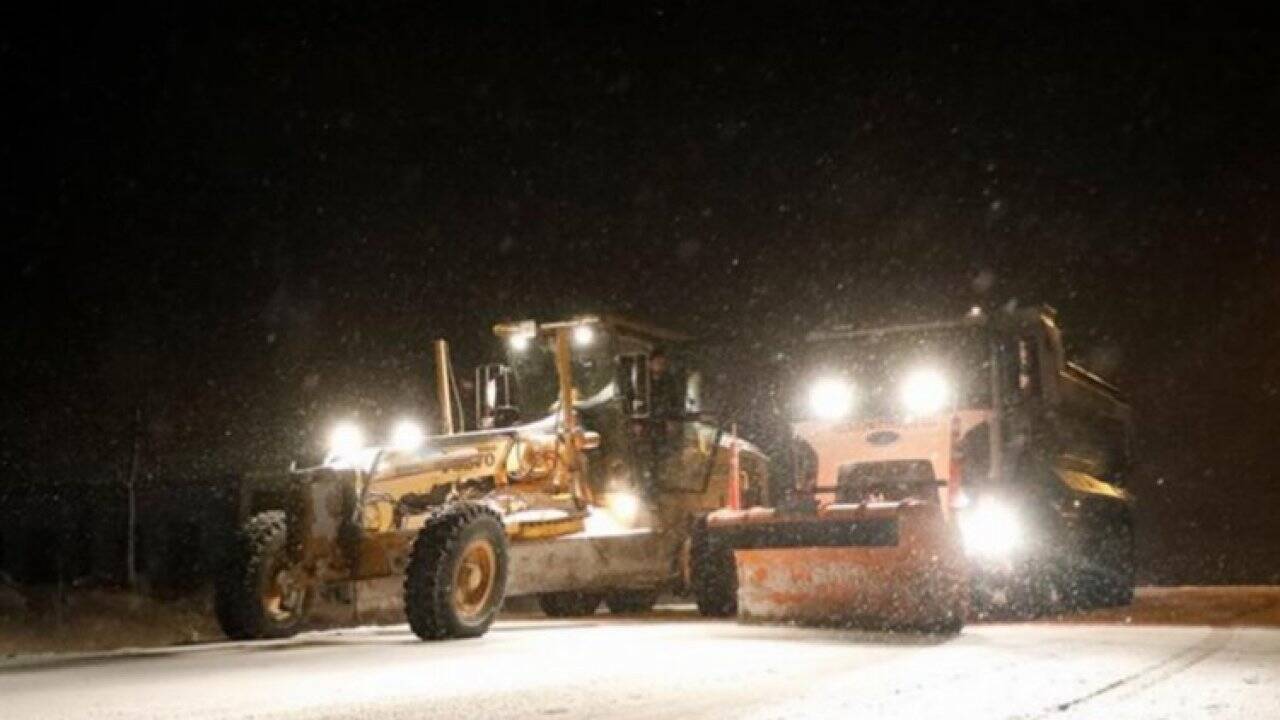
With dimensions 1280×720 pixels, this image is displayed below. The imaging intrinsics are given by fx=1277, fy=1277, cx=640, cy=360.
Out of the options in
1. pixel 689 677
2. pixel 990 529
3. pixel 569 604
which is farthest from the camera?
pixel 569 604

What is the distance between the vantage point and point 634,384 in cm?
1262

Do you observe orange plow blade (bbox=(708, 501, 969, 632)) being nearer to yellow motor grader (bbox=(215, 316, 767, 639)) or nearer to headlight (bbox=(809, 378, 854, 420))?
yellow motor grader (bbox=(215, 316, 767, 639))

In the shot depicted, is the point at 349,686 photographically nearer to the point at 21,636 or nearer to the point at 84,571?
the point at 21,636

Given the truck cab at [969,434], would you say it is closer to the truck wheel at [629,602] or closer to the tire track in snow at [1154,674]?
the tire track in snow at [1154,674]

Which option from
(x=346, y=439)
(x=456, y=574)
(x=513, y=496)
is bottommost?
(x=456, y=574)

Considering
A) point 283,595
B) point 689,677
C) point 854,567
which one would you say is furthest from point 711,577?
point 689,677

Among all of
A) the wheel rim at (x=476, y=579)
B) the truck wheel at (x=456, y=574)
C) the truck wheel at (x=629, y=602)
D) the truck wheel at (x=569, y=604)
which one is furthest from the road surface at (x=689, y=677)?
the truck wheel at (x=629, y=602)

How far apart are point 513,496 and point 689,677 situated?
18.6 ft

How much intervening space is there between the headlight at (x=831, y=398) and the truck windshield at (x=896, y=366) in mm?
51

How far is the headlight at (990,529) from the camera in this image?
13.0 metres

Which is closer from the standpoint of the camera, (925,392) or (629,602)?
(925,392)

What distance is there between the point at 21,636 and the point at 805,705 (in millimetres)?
12277

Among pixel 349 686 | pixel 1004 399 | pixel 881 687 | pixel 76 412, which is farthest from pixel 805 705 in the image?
pixel 76 412

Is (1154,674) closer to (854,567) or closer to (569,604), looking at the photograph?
(854,567)
